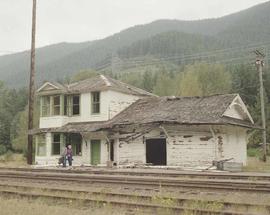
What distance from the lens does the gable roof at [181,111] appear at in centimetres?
2803

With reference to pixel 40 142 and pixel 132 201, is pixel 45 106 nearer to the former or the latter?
pixel 40 142

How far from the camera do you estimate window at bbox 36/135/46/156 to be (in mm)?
35969

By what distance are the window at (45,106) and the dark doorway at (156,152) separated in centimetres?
865

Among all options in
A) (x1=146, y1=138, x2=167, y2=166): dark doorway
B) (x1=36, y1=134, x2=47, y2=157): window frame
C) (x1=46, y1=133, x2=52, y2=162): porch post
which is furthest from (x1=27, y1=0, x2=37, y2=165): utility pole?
(x1=146, y1=138, x2=167, y2=166): dark doorway

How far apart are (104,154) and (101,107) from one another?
3489 mm

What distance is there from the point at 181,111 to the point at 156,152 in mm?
4996

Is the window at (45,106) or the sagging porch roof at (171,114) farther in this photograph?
the window at (45,106)

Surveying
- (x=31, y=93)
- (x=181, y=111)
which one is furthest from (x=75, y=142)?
(x=181, y=111)

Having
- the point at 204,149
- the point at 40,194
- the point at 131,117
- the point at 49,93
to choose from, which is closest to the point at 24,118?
the point at 49,93

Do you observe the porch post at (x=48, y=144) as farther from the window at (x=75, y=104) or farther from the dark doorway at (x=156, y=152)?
the dark doorway at (x=156, y=152)

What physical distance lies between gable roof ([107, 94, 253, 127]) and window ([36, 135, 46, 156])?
6.39m

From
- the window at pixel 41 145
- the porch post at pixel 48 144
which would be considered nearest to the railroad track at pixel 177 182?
the porch post at pixel 48 144

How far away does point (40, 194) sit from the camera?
1340 cm

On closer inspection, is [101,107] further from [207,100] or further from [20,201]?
Result: [20,201]
